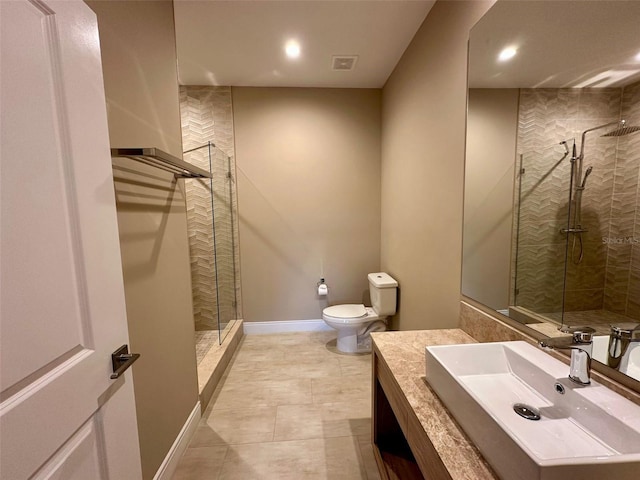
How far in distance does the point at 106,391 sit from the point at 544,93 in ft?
6.22

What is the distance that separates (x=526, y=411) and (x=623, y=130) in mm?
947

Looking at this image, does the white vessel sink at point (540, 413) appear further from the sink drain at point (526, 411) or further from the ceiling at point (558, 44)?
the ceiling at point (558, 44)

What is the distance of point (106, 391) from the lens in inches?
33.3

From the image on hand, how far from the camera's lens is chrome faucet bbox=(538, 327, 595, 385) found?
867mm

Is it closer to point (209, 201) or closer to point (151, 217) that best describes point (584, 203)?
point (151, 217)

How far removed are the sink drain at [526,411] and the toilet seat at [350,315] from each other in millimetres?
1799

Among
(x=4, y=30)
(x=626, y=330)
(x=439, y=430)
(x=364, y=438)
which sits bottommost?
(x=364, y=438)

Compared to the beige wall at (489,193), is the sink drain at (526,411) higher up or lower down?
lower down

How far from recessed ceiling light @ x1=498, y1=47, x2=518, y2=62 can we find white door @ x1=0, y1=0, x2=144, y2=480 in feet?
5.29

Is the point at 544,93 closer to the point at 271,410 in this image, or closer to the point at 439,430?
the point at 439,430

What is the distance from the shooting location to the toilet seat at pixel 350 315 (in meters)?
2.73

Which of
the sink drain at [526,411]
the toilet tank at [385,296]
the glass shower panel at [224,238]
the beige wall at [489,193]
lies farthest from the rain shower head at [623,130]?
the glass shower panel at [224,238]

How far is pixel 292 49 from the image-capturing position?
7.77ft

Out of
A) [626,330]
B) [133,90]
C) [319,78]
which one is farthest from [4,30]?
[319,78]
